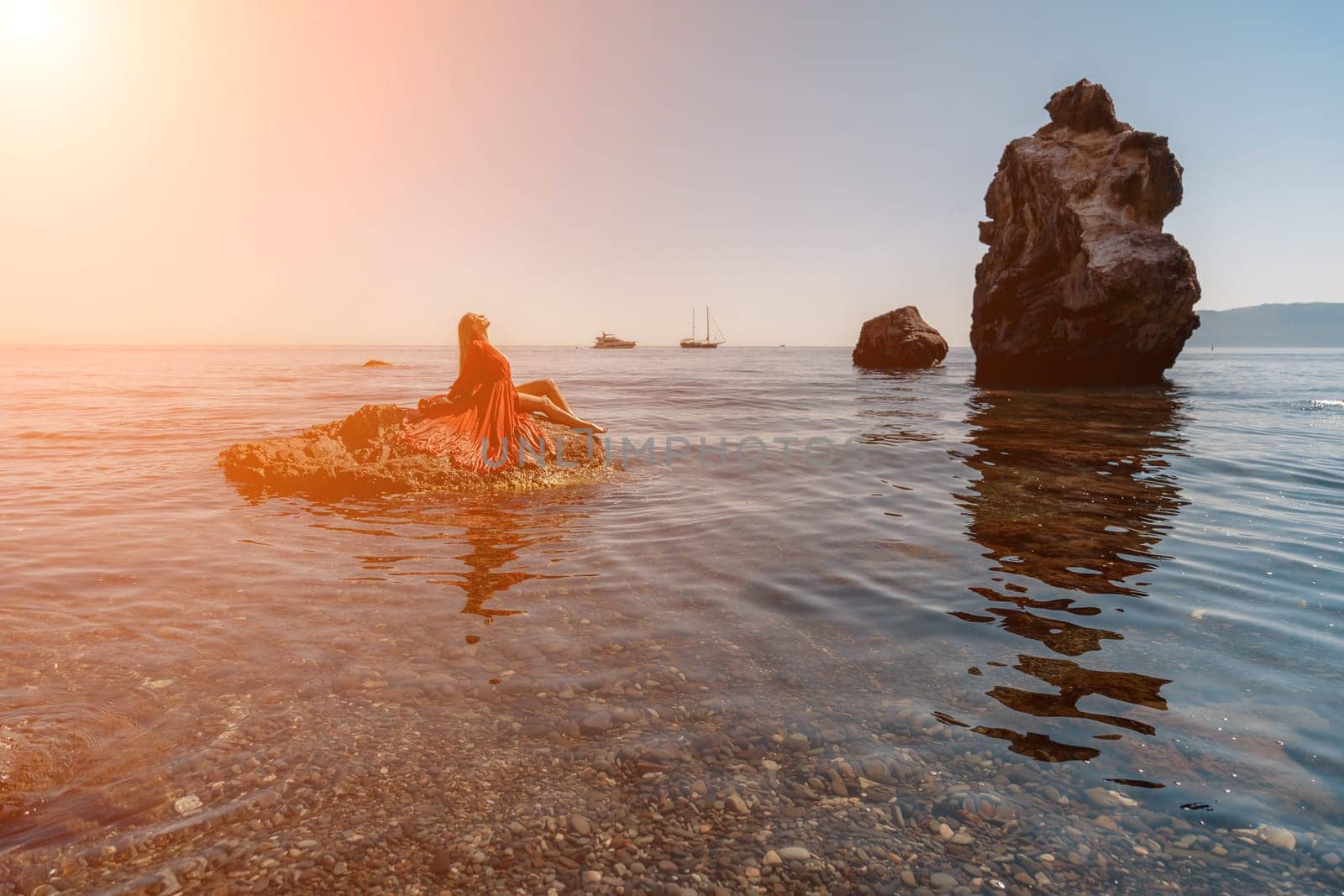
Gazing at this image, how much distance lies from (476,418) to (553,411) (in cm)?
206

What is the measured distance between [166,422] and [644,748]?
63.2ft

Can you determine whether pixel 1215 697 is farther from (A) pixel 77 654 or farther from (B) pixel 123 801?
(A) pixel 77 654

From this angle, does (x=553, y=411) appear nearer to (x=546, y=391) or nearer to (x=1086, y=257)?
(x=546, y=391)

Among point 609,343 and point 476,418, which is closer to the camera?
point 476,418

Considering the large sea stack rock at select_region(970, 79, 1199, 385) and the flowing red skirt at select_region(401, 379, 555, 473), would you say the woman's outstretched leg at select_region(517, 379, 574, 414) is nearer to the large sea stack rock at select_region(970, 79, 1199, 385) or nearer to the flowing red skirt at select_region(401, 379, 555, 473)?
the flowing red skirt at select_region(401, 379, 555, 473)

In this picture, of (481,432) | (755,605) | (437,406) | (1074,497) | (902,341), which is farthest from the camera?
(902,341)

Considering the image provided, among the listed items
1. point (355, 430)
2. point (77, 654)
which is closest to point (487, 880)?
point (77, 654)

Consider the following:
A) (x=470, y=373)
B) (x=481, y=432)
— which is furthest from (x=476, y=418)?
(x=470, y=373)

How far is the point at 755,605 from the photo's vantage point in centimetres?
546

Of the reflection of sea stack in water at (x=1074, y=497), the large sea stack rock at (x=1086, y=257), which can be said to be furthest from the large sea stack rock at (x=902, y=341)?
the reflection of sea stack in water at (x=1074, y=497)

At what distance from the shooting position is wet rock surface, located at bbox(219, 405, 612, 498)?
9.29 m

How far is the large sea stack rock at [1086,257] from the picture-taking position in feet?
106

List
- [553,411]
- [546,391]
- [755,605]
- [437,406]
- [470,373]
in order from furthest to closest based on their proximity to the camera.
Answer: [546,391] → [553,411] → [437,406] → [470,373] → [755,605]

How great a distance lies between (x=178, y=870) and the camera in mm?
2533
